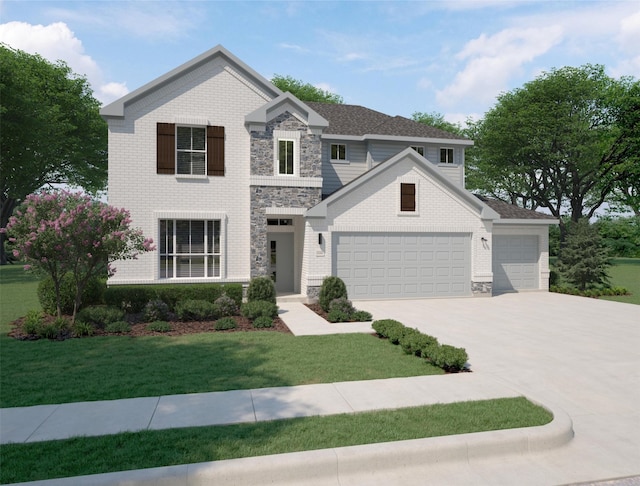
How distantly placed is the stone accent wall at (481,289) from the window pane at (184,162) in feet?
41.9

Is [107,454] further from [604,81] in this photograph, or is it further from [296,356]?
[604,81]

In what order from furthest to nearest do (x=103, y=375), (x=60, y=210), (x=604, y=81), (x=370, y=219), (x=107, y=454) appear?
(x=604, y=81), (x=370, y=219), (x=60, y=210), (x=103, y=375), (x=107, y=454)

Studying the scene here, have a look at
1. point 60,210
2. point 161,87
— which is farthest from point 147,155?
point 60,210

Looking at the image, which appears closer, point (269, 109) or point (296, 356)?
point (296, 356)

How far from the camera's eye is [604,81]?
34594 millimetres

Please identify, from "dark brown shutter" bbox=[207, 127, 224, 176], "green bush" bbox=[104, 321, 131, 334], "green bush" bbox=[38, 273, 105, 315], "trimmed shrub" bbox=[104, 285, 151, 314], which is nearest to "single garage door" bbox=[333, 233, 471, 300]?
"dark brown shutter" bbox=[207, 127, 224, 176]

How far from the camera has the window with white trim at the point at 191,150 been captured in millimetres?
16859

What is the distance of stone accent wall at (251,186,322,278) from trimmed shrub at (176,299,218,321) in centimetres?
394

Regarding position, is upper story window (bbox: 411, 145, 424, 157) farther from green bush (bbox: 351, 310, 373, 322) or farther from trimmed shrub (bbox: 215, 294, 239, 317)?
trimmed shrub (bbox: 215, 294, 239, 317)

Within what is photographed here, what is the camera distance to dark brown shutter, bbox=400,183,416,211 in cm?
1808

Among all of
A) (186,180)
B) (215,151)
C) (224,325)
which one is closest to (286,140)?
(215,151)

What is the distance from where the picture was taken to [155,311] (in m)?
13.0

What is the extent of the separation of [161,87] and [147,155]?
2633 mm

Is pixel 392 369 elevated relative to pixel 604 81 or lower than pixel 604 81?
lower
